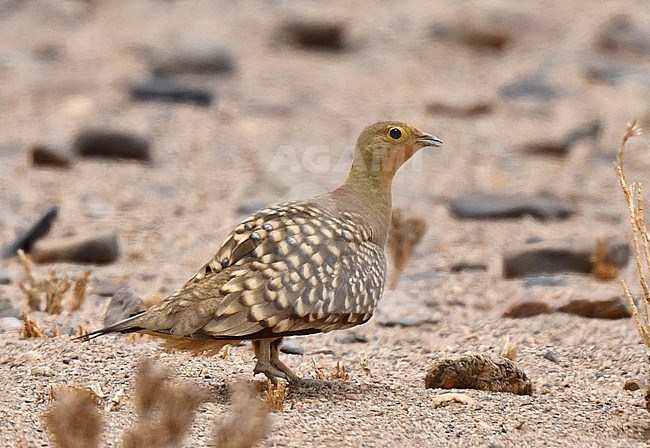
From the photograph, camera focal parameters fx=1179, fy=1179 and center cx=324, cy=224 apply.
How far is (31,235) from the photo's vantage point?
8469 mm

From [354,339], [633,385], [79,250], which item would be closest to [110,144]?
[79,250]

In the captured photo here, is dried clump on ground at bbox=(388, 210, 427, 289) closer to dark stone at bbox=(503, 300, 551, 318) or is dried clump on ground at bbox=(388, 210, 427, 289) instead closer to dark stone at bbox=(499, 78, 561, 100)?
dark stone at bbox=(503, 300, 551, 318)

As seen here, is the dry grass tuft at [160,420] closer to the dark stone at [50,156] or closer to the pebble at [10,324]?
the pebble at [10,324]

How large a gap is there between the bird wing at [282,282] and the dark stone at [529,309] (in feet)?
6.49

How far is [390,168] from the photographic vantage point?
18.7ft

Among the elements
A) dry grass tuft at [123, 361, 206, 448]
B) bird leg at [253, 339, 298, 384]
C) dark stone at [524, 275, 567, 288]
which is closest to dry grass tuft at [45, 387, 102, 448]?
dry grass tuft at [123, 361, 206, 448]

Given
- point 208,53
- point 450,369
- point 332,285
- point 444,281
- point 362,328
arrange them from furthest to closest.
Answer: point 208,53 < point 444,281 < point 362,328 < point 450,369 < point 332,285

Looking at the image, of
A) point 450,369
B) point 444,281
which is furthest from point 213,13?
point 450,369

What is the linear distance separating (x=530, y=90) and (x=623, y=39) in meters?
2.83

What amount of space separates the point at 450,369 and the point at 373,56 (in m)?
11.3

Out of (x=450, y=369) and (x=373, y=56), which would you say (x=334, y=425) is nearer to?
(x=450, y=369)

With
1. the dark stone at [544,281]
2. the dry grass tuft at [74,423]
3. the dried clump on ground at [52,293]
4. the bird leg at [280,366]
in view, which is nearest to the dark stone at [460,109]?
the dark stone at [544,281]

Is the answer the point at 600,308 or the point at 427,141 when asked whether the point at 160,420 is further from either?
the point at 600,308

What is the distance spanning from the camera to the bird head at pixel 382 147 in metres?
5.66
